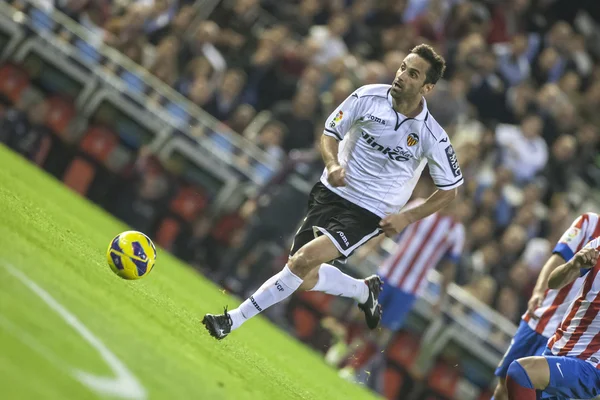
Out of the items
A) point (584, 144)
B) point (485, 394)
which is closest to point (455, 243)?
point (485, 394)

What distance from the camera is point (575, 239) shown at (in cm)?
928

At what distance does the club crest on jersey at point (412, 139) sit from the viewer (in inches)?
341

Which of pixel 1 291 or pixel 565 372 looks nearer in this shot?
pixel 1 291

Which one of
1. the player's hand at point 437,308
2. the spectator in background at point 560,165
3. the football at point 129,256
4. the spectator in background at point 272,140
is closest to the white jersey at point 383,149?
the football at point 129,256

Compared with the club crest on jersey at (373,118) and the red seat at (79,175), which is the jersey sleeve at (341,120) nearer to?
the club crest on jersey at (373,118)

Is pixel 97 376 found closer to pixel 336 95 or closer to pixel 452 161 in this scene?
pixel 452 161

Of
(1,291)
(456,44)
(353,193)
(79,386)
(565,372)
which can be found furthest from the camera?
(456,44)

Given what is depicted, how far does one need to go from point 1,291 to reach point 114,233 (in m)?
6.96

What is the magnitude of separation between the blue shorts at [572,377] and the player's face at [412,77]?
8.09 ft

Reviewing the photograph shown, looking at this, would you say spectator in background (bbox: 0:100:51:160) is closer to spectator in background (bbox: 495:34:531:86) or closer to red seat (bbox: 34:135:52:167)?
red seat (bbox: 34:135:52:167)

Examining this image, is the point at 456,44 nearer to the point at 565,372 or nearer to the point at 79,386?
the point at 565,372

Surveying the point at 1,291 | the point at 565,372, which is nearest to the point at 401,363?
the point at 565,372

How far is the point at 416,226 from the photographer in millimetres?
13172

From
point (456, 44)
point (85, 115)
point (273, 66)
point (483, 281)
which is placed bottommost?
point (85, 115)
